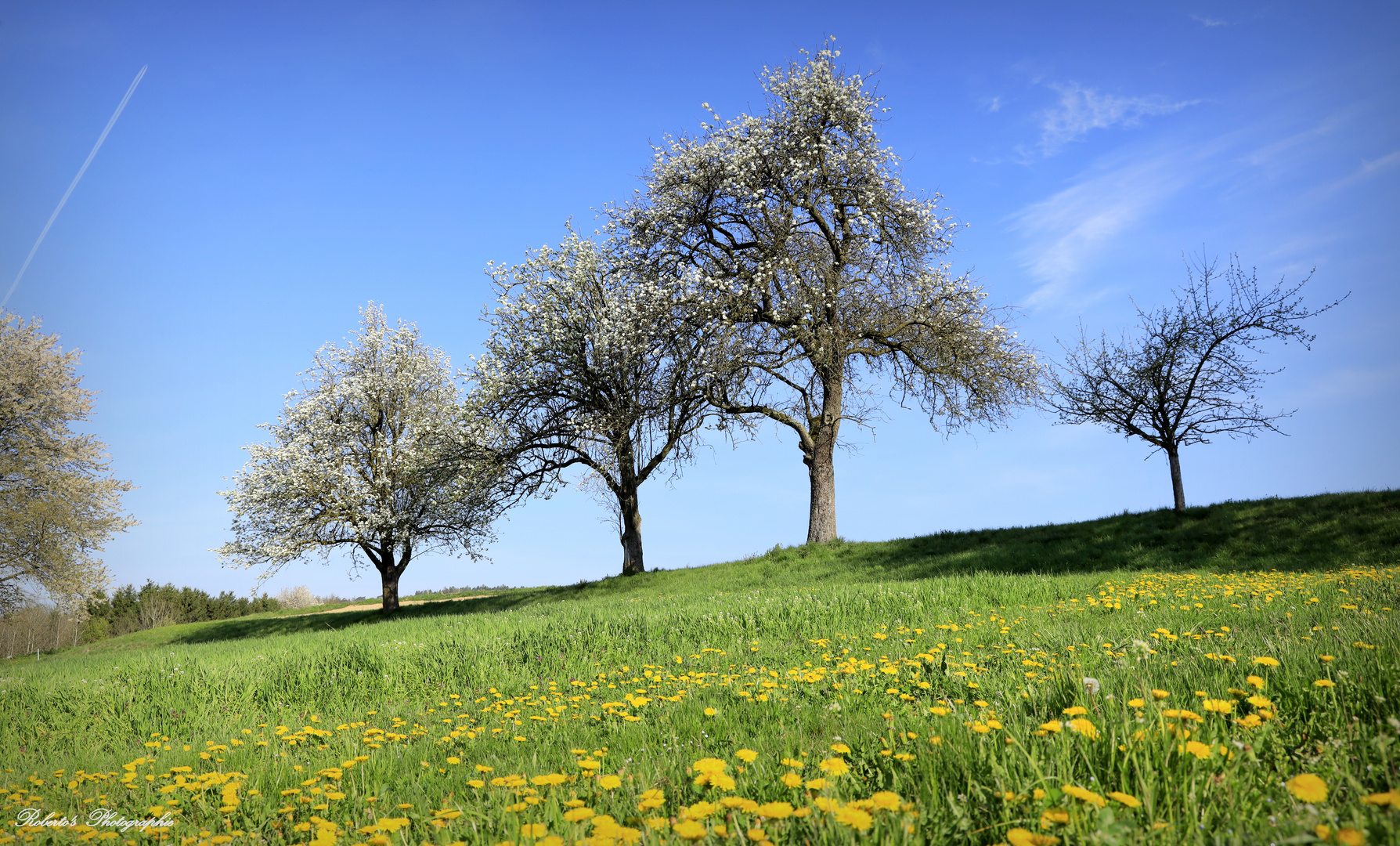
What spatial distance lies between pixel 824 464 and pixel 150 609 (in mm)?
45065

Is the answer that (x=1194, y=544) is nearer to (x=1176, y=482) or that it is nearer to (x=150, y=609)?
(x=1176, y=482)

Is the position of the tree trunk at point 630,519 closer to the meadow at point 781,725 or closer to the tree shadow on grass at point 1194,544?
the tree shadow on grass at point 1194,544

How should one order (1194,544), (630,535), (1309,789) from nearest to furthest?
(1309,789)
(1194,544)
(630,535)

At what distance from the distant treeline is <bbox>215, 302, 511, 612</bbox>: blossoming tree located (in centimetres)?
2174

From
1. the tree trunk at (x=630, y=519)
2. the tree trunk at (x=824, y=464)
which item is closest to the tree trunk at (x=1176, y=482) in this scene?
the tree trunk at (x=824, y=464)

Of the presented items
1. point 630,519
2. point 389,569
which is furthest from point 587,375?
point 389,569

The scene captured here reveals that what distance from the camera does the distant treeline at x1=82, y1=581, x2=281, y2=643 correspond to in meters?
42.1

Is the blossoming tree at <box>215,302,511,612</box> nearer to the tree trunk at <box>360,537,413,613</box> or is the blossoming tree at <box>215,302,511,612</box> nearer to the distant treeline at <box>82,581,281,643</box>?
the tree trunk at <box>360,537,413,613</box>

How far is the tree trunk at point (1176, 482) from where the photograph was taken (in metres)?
19.6

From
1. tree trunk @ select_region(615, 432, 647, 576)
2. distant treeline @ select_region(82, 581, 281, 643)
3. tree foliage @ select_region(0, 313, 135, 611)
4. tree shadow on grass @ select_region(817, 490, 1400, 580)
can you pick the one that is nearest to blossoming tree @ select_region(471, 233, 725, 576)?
tree trunk @ select_region(615, 432, 647, 576)

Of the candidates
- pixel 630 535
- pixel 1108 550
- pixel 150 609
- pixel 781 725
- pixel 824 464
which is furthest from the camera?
pixel 150 609

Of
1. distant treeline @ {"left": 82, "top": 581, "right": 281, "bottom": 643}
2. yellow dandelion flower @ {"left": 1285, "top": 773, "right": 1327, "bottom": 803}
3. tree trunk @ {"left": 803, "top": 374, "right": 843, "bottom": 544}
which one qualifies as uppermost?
tree trunk @ {"left": 803, "top": 374, "right": 843, "bottom": 544}

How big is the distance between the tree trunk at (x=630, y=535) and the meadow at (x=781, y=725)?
39.9 ft

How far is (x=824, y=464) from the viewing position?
21109 millimetres
